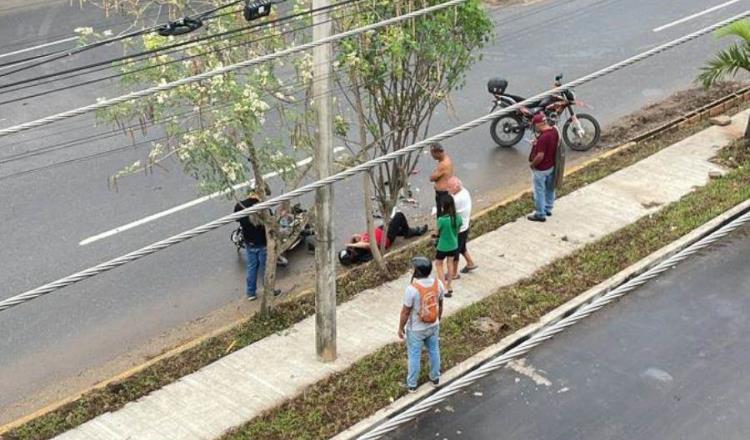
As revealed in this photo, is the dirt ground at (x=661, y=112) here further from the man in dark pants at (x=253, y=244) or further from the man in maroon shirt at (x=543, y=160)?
the man in dark pants at (x=253, y=244)

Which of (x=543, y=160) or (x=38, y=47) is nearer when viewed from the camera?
(x=543, y=160)

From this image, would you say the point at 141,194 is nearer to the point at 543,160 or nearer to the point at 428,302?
the point at 543,160

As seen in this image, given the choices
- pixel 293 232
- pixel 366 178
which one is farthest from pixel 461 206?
pixel 293 232

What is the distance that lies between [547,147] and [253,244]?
3.79 meters

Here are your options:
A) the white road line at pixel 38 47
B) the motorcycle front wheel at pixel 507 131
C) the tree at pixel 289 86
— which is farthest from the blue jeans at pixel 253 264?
the white road line at pixel 38 47

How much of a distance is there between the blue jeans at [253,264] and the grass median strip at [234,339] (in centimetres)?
51

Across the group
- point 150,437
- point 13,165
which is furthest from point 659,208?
point 13,165

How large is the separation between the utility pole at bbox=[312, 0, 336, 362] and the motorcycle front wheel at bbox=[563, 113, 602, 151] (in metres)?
6.51

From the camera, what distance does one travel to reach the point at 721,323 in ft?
31.6

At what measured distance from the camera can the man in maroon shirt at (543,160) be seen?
446 inches

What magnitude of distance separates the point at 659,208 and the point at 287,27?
17.8ft

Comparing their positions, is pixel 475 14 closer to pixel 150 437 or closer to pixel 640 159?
pixel 640 159

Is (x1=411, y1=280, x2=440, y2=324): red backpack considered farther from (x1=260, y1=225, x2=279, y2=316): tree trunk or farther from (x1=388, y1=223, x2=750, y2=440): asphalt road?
(x1=260, y1=225, x2=279, y2=316): tree trunk

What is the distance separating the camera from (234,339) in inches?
385
